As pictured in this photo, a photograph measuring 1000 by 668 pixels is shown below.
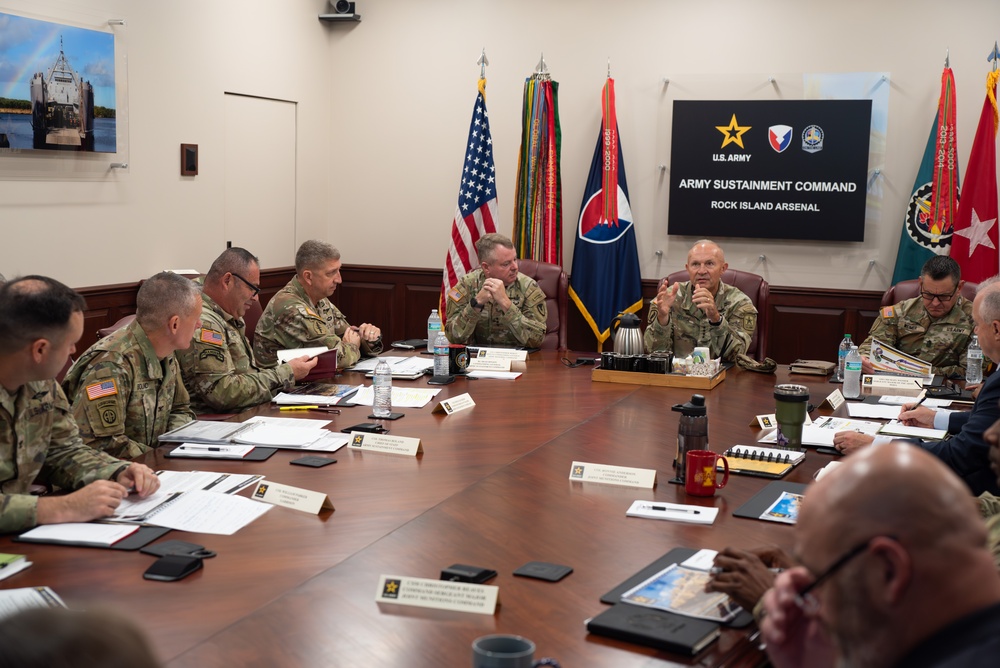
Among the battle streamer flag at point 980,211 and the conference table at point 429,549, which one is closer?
the conference table at point 429,549

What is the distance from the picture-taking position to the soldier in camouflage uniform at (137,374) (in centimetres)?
310

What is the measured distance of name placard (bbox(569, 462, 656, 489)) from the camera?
2793 mm

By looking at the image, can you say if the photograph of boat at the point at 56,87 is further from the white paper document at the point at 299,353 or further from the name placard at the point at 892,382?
the name placard at the point at 892,382

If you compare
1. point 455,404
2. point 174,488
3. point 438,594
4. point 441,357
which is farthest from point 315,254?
point 438,594

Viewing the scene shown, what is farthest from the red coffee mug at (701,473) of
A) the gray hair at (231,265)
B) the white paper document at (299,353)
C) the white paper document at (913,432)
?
the gray hair at (231,265)

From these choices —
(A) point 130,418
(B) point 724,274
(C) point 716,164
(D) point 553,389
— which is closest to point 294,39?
(C) point 716,164

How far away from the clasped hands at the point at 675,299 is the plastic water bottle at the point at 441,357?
1193 mm

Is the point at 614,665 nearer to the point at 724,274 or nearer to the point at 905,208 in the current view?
the point at 724,274

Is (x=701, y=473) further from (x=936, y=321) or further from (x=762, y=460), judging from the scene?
(x=936, y=321)

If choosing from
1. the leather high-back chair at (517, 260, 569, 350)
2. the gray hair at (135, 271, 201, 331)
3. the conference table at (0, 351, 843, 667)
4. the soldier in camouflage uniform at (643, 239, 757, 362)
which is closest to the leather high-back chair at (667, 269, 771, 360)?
A: the soldier in camouflage uniform at (643, 239, 757, 362)

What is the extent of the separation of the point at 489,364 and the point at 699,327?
44.2 inches

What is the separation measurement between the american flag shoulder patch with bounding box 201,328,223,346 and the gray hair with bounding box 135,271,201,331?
0.55 meters

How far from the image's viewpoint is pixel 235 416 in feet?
11.8

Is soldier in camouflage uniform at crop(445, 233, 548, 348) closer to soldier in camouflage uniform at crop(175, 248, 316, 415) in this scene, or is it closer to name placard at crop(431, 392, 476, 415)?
soldier in camouflage uniform at crop(175, 248, 316, 415)
